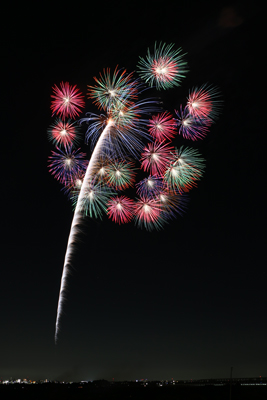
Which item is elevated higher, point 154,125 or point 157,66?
point 157,66

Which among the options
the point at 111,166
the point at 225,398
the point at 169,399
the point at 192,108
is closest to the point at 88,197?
the point at 111,166

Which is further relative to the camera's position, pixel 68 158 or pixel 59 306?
pixel 68 158

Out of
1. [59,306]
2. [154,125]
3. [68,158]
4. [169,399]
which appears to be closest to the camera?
[59,306]

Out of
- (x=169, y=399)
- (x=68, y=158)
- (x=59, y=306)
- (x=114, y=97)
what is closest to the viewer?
(x=59, y=306)

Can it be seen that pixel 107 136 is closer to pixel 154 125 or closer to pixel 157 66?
pixel 154 125

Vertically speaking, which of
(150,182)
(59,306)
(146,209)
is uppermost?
(150,182)

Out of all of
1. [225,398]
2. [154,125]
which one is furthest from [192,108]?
[225,398]

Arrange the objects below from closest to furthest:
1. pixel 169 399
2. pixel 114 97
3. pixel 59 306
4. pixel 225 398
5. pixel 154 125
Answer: pixel 59 306 < pixel 114 97 < pixel 154 125 < pixel 169 399 < pixel 225 398

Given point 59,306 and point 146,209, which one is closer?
point 59,306

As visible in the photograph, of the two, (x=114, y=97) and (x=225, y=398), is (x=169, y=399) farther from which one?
(x=114, y=97)
